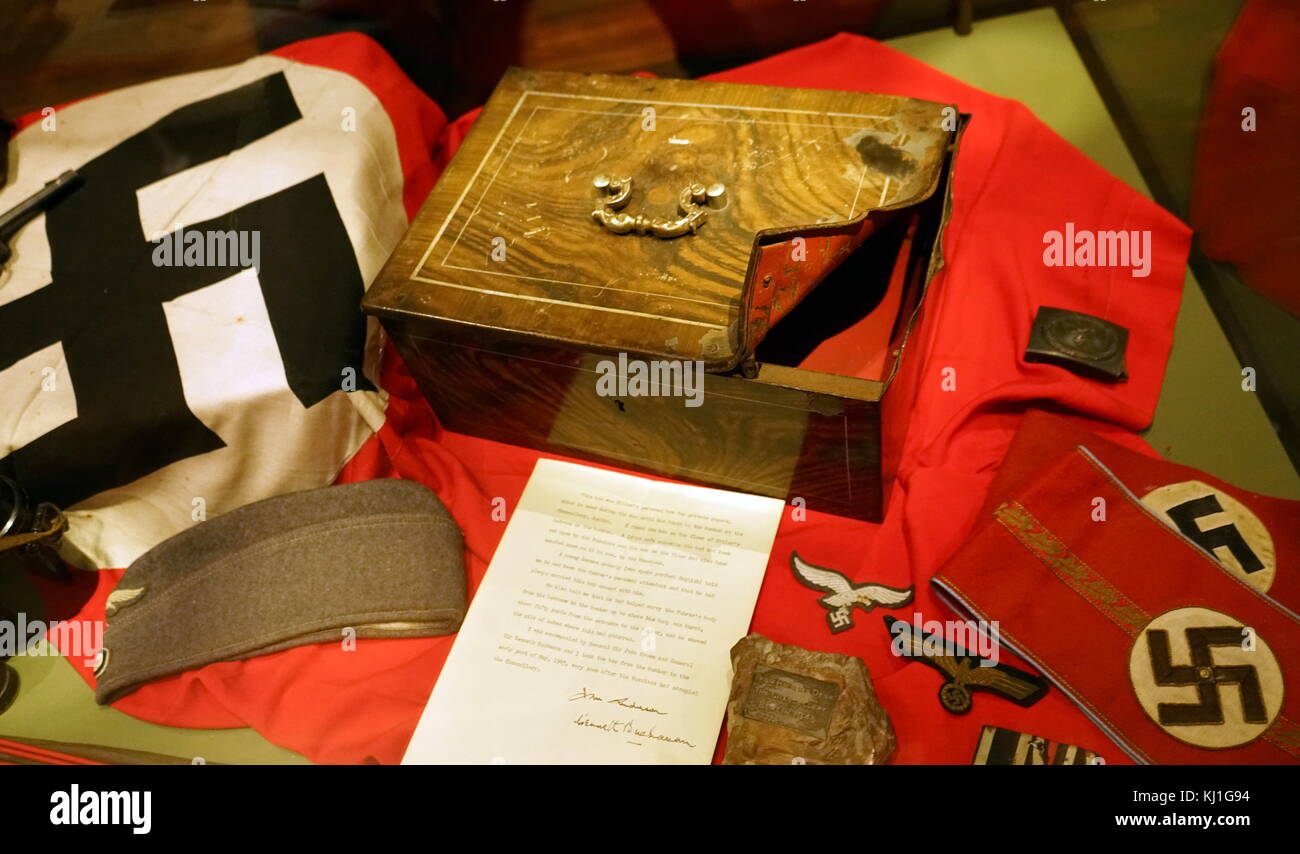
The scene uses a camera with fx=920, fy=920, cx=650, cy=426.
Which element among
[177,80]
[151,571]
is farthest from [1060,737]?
[177,80]

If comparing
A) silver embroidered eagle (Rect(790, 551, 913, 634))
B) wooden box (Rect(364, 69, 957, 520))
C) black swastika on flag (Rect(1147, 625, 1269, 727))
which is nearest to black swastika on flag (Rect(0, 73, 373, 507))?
wooden box (Rect(364, 69, 957, 520))

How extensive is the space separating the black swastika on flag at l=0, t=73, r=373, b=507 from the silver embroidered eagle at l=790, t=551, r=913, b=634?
73 cm

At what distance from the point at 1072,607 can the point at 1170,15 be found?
3.44ft

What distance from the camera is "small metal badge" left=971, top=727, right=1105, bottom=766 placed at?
1038 millimetres

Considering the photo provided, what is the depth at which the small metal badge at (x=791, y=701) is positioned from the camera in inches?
40.9

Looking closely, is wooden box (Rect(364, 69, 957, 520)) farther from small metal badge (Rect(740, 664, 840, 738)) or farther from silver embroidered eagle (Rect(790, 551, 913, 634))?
small metal badge (Rect(740, 664, 840, 738))

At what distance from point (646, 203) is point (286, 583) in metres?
0.72

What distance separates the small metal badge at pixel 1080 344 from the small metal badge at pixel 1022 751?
57 cm

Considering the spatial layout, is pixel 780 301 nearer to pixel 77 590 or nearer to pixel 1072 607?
pixel 1072 607

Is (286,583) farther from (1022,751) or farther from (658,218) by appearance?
(1022,751)

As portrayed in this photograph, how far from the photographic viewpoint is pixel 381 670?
1.18 meters

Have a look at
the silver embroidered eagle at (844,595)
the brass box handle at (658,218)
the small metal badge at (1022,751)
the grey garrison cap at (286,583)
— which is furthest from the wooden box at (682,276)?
the small metal badge at (1022,751)
